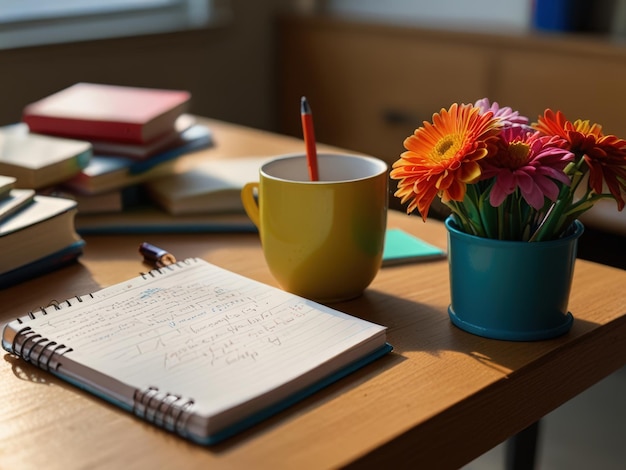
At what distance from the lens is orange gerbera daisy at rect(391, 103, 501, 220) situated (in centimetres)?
71

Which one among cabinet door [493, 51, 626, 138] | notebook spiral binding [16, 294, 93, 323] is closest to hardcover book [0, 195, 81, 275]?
notebook spiral binding [16, 294, 93, 323]

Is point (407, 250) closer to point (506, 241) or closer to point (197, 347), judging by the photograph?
point (506, 241)

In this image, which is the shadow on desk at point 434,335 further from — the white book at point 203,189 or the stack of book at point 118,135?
the stack of book at point 118,135

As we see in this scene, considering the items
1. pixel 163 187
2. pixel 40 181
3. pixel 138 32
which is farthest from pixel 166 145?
pixel 138 32

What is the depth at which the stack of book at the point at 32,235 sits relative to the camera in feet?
→ 3.05

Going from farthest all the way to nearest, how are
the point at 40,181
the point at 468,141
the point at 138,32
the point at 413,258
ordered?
the point at 138,32 → the point at 40,181 → the point at 413,258 → the point at 468,141

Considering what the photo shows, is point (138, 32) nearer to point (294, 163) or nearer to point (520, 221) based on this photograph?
point (294, 163)

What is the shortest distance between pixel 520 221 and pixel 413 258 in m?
0.25

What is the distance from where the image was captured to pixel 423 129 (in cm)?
76

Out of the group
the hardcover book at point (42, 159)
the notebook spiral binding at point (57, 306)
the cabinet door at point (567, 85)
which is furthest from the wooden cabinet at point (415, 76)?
the notebook spiral binding at point (57, 306)

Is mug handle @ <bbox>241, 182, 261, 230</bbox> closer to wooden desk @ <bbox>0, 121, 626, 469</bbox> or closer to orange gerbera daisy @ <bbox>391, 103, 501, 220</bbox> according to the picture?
wooden desk @ <bbox>0, 121, 626, 469</bbox>

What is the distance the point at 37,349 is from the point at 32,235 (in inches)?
9.7

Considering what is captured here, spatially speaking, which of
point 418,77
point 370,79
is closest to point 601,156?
point 418,77

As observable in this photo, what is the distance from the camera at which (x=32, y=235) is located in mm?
949
